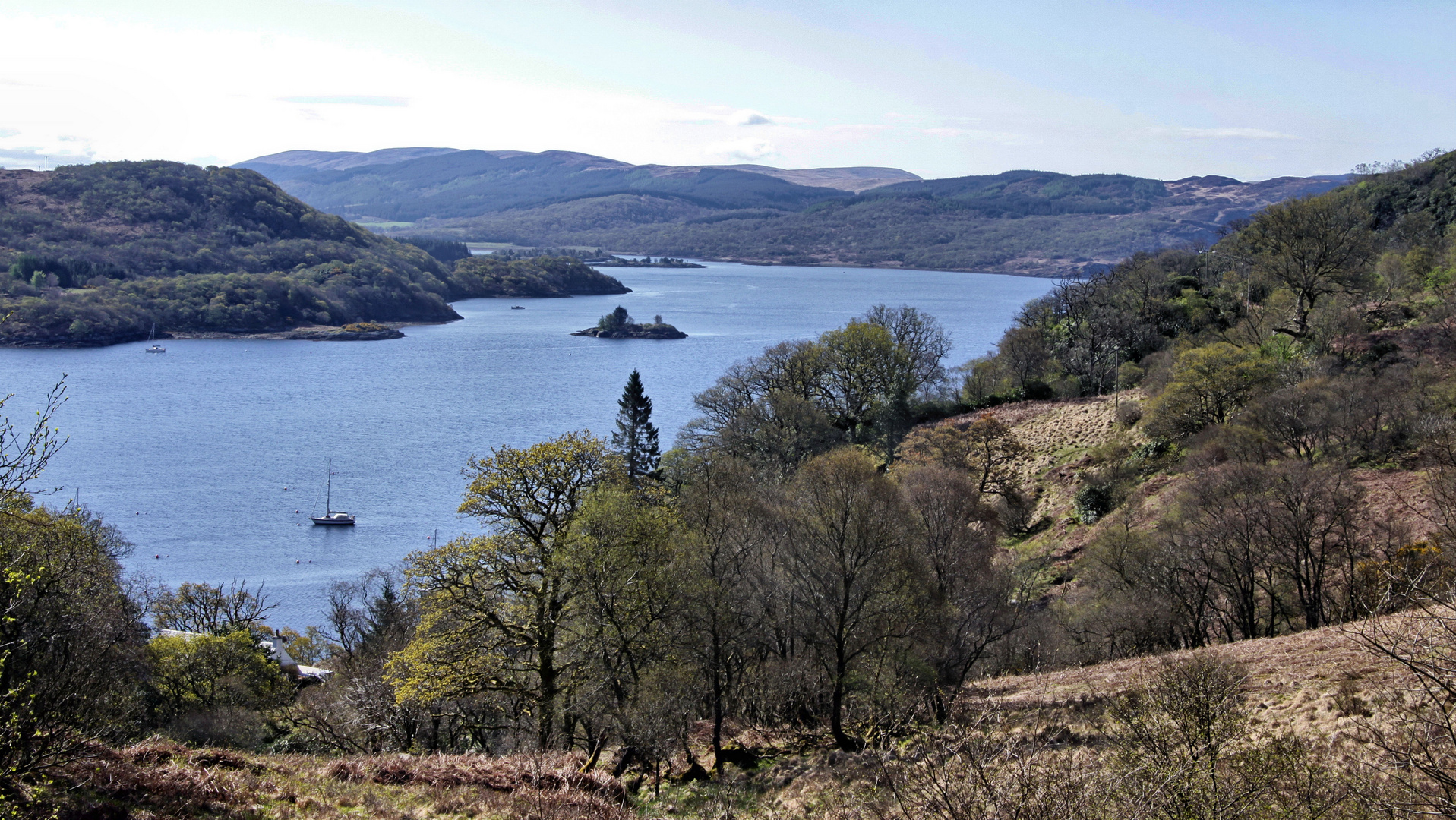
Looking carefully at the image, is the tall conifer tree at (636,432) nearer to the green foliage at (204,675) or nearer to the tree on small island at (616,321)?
the green foliage at (204,675)

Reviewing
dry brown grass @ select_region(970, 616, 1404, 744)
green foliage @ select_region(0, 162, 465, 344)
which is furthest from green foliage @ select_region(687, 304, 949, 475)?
green foliage @ select_region(0, 162, 465, 344)

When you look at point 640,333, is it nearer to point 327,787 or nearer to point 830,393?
point 830,393

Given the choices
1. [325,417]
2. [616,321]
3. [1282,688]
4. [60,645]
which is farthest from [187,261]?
[1282,688]

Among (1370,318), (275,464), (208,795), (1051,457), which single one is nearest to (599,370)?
(275,464)

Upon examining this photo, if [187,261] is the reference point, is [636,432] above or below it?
below

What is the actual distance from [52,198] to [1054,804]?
209 meters

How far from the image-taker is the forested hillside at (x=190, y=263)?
123 m

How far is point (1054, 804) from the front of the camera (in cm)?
588

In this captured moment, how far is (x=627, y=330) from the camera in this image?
118812 mm

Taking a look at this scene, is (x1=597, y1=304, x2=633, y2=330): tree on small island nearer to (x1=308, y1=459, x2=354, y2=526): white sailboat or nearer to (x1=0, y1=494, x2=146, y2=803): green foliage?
(x1=308, y1=459, x2=354, y2=526): white sailboat

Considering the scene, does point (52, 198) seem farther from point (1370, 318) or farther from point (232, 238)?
point (1370, 318)

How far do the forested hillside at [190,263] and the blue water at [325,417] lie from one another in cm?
1073

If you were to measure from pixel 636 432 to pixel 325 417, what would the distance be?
44.1 m

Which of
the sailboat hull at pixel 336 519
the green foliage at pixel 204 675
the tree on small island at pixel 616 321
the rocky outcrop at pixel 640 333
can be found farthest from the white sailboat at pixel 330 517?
the tree on small island at pixel 616 321
